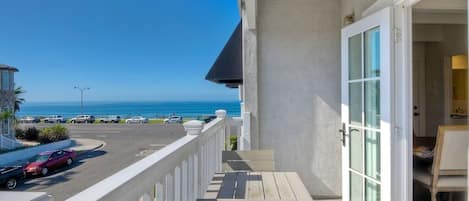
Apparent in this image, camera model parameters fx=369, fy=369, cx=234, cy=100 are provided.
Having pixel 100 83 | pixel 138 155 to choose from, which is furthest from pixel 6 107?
pixel 100 83

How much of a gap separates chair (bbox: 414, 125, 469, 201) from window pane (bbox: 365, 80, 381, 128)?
26.5 inches

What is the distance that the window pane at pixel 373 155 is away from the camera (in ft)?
9.65

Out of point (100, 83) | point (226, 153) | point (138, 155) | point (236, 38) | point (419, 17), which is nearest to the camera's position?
point (226, 153)

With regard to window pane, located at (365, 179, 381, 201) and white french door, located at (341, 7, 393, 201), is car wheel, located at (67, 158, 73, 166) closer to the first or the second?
white french door, located at (341, 7, 393, 201)

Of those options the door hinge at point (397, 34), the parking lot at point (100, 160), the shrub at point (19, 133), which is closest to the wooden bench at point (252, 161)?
the door hinge at point (397, 34)

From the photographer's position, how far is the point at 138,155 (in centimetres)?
2055

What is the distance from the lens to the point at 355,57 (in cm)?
333

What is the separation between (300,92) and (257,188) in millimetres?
2044

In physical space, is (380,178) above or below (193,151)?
below

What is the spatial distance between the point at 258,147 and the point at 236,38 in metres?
1.85

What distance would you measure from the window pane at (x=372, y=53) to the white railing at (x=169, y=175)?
139 cm

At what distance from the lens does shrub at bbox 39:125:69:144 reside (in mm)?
24625

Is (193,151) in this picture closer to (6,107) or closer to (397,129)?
(397,129)

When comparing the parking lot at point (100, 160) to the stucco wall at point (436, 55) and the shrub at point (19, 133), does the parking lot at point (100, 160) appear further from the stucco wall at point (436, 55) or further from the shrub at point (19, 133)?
the stucco wall at point (436, 55)
